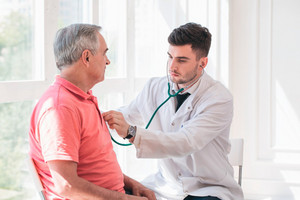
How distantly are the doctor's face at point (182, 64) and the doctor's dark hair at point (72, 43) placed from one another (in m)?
0.55

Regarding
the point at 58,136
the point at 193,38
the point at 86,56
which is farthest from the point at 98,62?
the point at 193,38

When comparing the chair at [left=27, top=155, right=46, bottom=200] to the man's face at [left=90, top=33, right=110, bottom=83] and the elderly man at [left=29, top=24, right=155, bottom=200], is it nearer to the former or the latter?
the elderly man at [left=29, top=24, right=155, bottom=200]

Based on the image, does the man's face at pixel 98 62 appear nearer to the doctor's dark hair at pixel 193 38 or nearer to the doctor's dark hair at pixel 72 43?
the doctor's dark hair at pixel 72 43

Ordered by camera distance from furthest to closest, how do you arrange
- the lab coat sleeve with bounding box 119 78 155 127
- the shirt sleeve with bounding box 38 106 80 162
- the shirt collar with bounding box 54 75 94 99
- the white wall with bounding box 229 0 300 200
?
1. the white wall with bounding box 229 0 300 200
2. the lab coat sleeve with bounding box 119 78 155 127
3. the shirt collar with bounding box 54 75 94 99
4. the shirt sleeve with bounding box 38 106 80 162

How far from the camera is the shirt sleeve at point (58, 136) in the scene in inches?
50.7

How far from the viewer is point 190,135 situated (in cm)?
182

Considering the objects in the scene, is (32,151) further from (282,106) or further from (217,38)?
(282,106)

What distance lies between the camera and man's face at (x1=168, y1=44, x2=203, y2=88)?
1960mm

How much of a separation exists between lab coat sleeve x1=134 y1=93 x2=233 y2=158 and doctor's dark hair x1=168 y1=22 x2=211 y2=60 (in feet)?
0.89

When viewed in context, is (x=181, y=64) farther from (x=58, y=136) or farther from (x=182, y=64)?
(x=58, y=136)

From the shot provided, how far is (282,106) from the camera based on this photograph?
10.9 ft

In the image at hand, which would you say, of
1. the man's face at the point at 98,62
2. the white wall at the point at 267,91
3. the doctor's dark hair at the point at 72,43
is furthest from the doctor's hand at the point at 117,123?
the white wall at the point at 267,91

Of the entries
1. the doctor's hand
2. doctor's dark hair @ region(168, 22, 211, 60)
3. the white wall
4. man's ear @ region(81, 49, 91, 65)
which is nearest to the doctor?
doctor's dark hair @ region(168, 22, 211, 60)

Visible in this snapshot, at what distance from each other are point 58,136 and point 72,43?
364 millimetres
